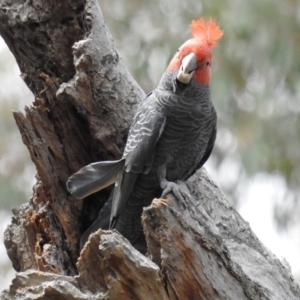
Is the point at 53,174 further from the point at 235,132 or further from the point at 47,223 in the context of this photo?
the point at 235,132

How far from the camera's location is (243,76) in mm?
6895

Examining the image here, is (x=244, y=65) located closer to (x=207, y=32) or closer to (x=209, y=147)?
(x=209, y=147)

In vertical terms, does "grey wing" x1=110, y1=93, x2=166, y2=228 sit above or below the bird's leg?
above

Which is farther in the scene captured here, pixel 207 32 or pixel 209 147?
pixel 209 147

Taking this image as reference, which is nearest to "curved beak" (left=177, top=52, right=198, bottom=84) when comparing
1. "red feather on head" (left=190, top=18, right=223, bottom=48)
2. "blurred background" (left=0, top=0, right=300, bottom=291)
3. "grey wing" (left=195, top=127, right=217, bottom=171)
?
"red feather on head" (left=190, top=18, right=223, bottom=48)

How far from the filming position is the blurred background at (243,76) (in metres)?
6.47

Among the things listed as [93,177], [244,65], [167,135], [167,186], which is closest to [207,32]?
[167,135]

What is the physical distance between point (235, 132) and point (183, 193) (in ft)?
13.8

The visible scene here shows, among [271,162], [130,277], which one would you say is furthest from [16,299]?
[271,162]

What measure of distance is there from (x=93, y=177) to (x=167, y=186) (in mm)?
412

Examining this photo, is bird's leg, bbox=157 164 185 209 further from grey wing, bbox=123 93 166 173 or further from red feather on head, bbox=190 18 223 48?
red feather on head, bbox=190 18 223 48

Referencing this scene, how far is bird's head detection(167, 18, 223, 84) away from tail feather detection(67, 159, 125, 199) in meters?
0.59

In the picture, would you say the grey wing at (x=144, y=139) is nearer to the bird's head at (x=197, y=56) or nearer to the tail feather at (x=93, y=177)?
the tail feather at (x=93, y=177)

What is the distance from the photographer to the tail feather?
3.11 metres
